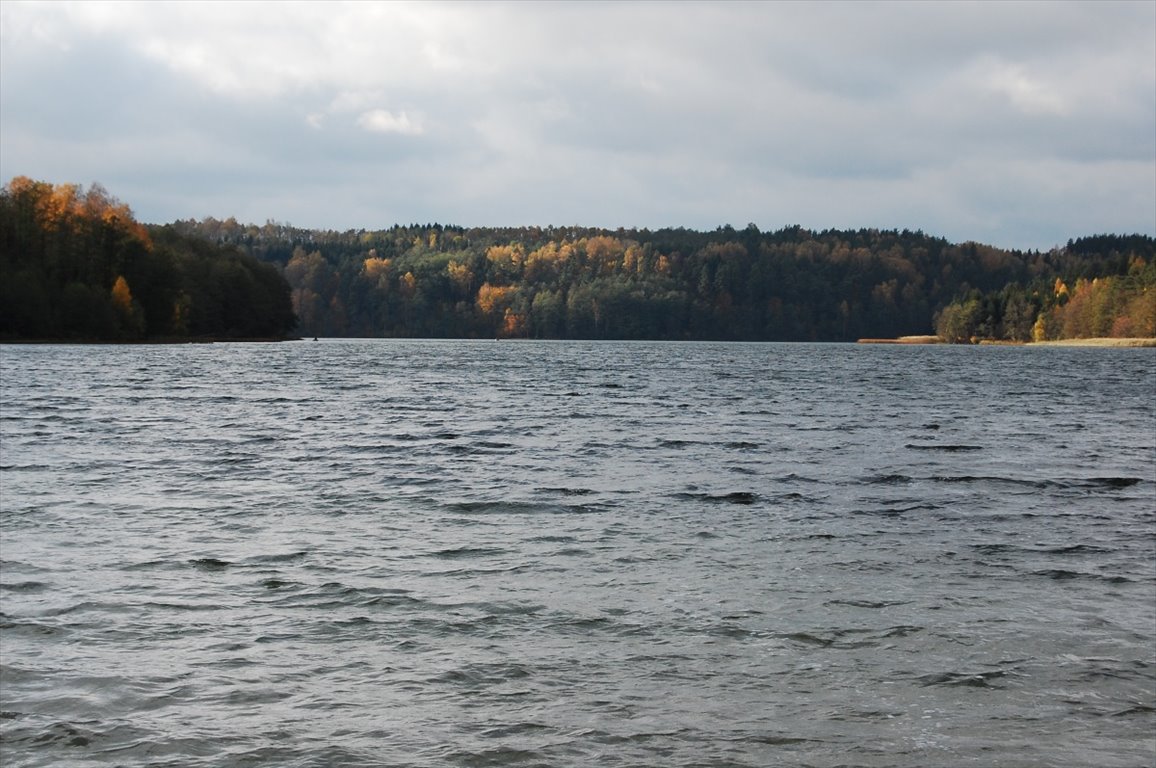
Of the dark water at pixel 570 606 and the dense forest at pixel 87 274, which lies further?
the dense forest at pixel 87 274

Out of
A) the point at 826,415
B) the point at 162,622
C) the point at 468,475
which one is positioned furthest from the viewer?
the point at 826,415

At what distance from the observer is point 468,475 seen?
27.8m

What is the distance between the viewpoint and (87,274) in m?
129

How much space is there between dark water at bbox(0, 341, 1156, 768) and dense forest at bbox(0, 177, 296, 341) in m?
94.1

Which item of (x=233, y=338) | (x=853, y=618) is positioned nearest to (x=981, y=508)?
(x=853, y=618)

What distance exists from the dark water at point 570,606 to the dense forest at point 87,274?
94129mm

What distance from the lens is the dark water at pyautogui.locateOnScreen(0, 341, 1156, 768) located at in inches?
392

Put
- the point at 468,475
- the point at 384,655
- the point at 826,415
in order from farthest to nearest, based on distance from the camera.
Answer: the point at 826,415, the point at 468,475, the point at 384,655

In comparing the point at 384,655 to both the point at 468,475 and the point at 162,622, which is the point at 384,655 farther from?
the point at 468,475

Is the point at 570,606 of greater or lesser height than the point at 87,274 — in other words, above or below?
below

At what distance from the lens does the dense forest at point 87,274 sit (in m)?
121

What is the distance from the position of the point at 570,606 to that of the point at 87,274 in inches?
5010

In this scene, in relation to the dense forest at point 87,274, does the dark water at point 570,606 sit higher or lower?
lower

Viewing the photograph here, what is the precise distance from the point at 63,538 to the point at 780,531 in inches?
457
